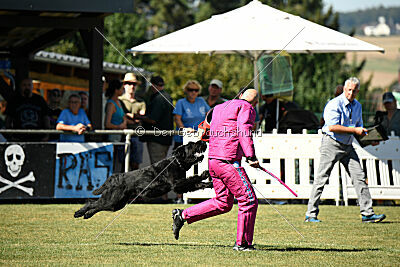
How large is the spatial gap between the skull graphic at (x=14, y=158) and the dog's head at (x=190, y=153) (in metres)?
4.57

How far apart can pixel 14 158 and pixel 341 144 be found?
570cm

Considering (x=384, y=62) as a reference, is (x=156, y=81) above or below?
below

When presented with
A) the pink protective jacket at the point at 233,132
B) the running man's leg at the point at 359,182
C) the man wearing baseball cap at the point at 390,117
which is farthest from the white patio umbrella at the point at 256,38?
the pink protective jacket at the point at 233,132

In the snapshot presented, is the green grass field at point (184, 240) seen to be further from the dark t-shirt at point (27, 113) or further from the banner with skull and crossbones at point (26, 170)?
the dark t-shirt at point (27, 113)

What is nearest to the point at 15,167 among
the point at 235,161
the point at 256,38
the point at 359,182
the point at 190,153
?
the point at 190,153

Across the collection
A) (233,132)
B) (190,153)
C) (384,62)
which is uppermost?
(384,62)

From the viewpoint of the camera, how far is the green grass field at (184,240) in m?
6.91

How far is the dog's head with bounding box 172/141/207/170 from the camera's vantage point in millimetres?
8703

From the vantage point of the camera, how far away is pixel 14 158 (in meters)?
12.4

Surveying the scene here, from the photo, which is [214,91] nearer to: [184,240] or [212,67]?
[184,240]

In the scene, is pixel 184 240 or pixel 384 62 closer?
pixel 184 240

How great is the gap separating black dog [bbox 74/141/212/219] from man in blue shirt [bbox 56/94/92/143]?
3.95 meters

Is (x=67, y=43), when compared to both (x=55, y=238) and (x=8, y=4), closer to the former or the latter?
(x=8, y=4)

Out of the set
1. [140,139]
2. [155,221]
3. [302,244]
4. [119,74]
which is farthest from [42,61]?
[302,244]
